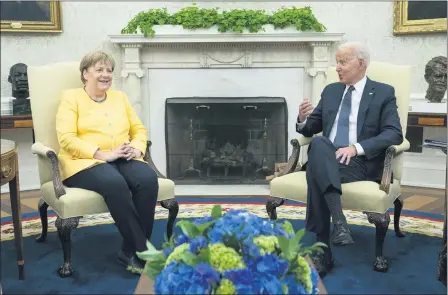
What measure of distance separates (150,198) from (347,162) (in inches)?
44.3

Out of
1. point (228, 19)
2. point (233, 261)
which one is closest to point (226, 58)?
point (228, 19)

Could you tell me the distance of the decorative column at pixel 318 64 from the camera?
5.12 meters

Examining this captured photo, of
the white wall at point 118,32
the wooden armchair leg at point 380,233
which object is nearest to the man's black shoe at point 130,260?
the wooden armchair leg at point 380,233

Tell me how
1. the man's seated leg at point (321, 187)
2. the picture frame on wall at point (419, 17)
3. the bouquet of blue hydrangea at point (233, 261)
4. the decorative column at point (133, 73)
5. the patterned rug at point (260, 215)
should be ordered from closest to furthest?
the bouquet of blue hydrangea at point (233, 261) → the man's seated leg at point (321, 187) → the patterned rug at point (260, 215) → the picture frame on wall at point (419, 17) → the decorative column at point (133, 73)

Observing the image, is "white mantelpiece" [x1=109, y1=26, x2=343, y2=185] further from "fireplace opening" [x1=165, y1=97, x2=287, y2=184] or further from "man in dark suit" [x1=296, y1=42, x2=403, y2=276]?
"man in dark suit" [x1=296, y1=42, x2=403, y2=276]

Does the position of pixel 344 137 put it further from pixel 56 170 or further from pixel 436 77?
pixel 436 77

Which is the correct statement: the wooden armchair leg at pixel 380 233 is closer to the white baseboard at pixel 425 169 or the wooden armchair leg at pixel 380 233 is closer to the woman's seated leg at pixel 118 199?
the woman's seated leg at pixel 118 199

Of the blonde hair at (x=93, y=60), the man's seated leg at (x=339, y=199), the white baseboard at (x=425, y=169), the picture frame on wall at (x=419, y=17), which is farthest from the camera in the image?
the white baseboard at (x=425, y=169)

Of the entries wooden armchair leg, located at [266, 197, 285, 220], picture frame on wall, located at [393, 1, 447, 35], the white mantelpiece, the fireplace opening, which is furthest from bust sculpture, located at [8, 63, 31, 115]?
picture frame on wall, located at [393, 1, 447, 35]

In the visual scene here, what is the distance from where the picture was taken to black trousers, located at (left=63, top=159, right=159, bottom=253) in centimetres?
279

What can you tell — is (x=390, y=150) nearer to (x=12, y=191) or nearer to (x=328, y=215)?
(x=328, y=215)

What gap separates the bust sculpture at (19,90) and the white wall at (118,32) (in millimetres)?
288

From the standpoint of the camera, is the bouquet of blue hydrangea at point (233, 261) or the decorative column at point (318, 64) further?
the decorative column at point (318, 64)

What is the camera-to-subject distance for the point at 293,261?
→ 138cm
